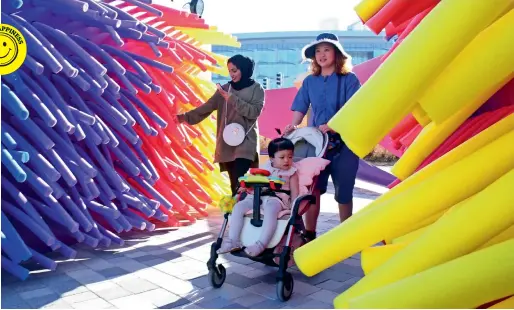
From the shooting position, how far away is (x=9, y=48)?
229 cm

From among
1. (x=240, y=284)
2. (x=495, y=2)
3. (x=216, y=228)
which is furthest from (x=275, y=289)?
(x=495, y=2)

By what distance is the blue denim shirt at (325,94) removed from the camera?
3.46 metres

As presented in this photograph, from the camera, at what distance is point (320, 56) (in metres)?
3.47

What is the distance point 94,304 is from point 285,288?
1028 millimetres

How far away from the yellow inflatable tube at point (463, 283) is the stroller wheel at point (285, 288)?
4.99 feet

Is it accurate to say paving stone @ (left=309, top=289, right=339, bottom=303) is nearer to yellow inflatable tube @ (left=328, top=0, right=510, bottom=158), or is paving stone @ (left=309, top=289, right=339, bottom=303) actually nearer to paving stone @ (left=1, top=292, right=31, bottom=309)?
paving stone @ (left=1, top=292, right=31, bottom=309)

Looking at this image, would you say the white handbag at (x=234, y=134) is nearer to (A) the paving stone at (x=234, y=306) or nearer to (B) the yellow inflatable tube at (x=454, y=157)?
(A) the paving stone at (x=234, y=306)

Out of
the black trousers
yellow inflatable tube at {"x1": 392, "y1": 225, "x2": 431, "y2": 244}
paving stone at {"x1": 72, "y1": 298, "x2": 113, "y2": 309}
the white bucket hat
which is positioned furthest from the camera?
the black trousers

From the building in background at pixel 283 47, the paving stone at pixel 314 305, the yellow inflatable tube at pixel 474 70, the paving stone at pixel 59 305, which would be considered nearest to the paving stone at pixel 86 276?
the paving stone at pixel 59 305

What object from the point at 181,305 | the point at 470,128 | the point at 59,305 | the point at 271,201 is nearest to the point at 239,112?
the point at 271,201

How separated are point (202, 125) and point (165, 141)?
78 centimetres

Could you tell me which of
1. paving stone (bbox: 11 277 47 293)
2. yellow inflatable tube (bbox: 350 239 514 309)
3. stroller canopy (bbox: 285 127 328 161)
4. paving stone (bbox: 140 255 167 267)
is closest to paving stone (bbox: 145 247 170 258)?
paving stone (bbox: 140 255 167 267)

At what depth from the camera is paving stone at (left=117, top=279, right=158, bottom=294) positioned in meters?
2.77

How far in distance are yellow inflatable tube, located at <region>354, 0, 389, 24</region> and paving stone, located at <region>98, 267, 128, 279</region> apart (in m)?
2.20
